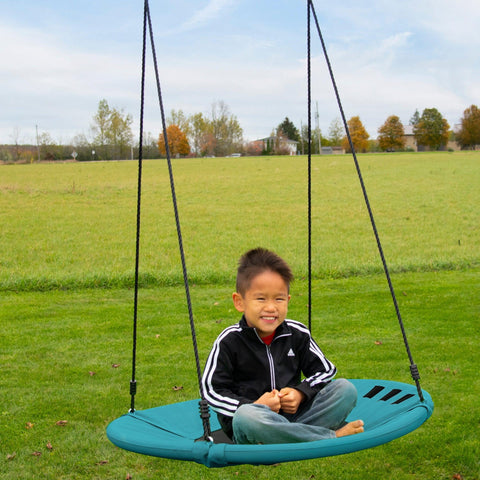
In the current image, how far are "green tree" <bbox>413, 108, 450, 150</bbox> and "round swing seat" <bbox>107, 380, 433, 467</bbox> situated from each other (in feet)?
195

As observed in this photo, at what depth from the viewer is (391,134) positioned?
2359 inches

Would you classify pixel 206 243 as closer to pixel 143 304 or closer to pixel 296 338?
pixel 143 304

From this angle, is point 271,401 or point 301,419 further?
point 301,419

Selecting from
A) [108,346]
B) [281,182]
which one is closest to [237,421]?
[108,346]

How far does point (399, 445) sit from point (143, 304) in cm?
420

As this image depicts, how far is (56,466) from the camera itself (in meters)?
3.42

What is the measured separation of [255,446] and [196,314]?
4818 millimetres

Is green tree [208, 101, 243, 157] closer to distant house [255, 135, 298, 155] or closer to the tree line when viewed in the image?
the tree line

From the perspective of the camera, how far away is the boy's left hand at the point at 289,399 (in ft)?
8.11

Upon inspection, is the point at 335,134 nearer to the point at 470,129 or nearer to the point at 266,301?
the point at 470,129

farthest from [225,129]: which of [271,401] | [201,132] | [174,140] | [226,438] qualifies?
[271,401]

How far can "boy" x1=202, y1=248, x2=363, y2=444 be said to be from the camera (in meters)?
2.47

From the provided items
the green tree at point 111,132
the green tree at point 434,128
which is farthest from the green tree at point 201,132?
the green tree at point 434,128

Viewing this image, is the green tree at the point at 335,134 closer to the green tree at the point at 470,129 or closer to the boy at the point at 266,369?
the green tree at the point at 470,129
